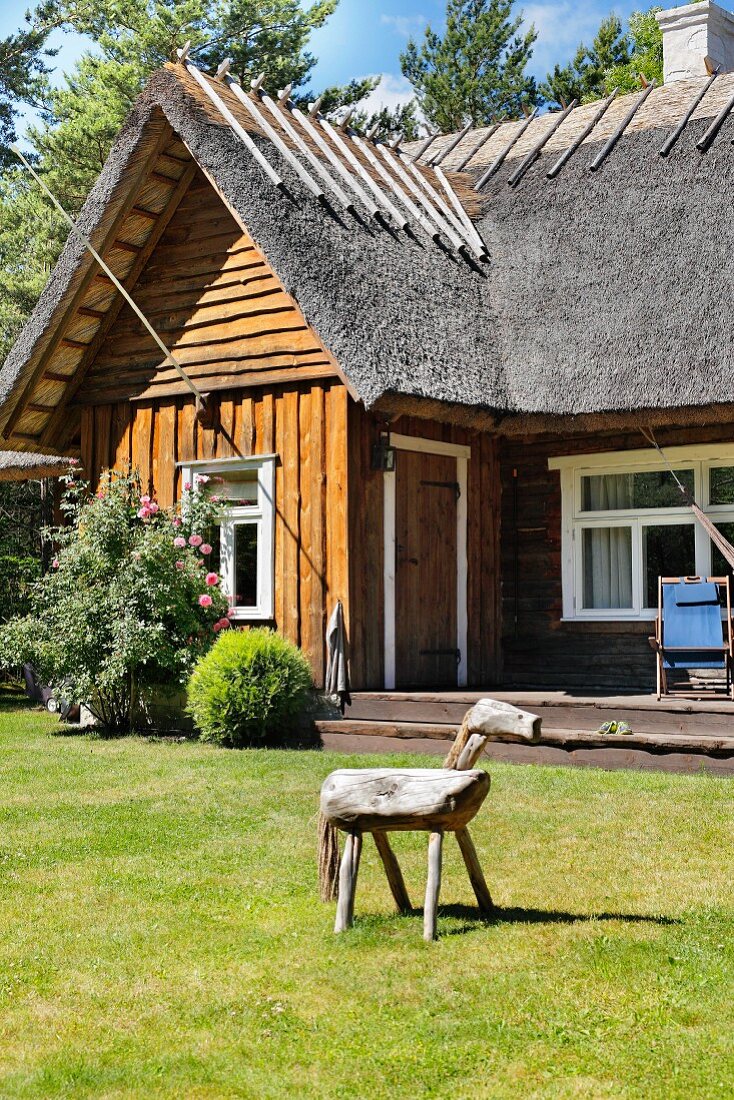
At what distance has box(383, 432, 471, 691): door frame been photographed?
10.7 metres

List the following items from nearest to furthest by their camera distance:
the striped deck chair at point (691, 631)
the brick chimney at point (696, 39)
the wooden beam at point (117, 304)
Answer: the striped deck chair at point (691, 631) → the wooden beam at point (117, 304) → the brick chimney at point (696, 39)

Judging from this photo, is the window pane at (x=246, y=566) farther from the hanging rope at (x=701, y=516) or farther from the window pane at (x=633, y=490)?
the hanging rope at (x=701, y=516)

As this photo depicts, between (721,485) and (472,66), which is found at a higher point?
(472,66)

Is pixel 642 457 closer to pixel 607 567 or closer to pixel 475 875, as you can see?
pixel 607 567

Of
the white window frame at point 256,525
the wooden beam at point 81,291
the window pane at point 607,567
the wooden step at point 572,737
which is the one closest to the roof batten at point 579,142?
the window pane at point 607,567

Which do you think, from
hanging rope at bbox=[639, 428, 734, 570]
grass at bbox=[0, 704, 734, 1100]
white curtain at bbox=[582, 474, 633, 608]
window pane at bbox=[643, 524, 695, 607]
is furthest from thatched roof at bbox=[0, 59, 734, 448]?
grass at bbox=[0, 704, 734, 1100]

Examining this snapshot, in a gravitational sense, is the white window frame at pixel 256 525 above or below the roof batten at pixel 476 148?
below

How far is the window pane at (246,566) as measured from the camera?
11391 mm

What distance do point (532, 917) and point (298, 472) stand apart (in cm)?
629

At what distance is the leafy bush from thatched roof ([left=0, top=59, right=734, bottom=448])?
2.10 meters

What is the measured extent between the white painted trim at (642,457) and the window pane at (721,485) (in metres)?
0.14

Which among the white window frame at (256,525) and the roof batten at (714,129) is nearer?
the white window frame at (256,525)

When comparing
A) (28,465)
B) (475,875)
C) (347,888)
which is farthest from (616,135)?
(347,888)

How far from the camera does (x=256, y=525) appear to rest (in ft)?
37.4
